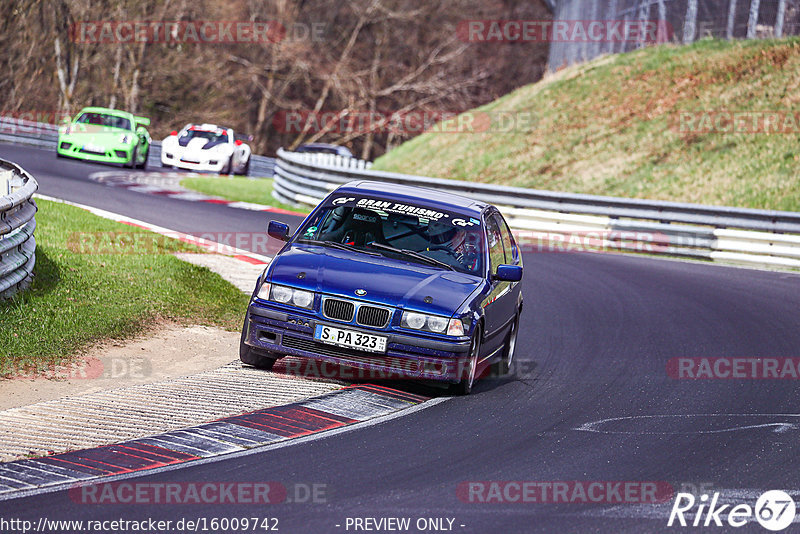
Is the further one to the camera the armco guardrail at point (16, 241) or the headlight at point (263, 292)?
the armco guardrail at point (16, 241)

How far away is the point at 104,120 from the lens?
29062 mm

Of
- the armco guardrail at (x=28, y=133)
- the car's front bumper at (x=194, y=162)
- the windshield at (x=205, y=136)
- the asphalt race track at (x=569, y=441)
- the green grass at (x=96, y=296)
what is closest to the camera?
the asphalt race track at (x=569, y=441)

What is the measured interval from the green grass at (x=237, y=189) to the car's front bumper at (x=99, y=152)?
5.15 ft

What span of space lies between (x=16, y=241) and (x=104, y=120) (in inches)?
770

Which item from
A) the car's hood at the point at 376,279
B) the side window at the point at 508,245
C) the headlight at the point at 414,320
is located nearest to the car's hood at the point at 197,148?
the side window at the point at 508,245

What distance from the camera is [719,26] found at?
109ft

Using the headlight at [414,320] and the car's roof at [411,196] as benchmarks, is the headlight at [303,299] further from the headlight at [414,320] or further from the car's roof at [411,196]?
the car's roof at [411,196]

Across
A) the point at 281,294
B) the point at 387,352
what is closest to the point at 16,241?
the point at 281,294

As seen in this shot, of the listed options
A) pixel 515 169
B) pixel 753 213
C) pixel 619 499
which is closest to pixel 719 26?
pixel 515 169

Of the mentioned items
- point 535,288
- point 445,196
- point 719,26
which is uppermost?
point 719,26

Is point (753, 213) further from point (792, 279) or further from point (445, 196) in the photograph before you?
point (445, 196)

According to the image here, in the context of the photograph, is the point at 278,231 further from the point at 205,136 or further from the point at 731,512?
the point at 205,136

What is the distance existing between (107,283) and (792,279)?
11268mm

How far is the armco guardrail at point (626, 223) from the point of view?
20672mm
